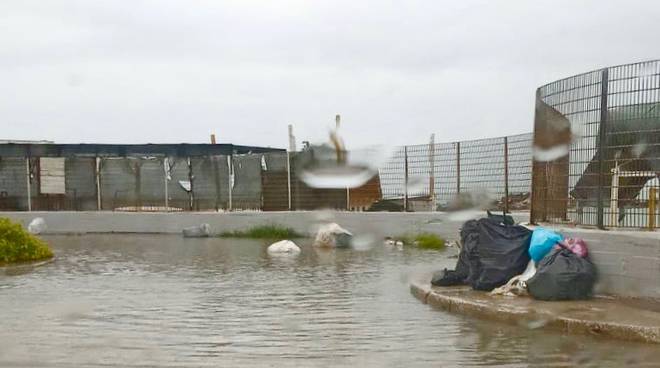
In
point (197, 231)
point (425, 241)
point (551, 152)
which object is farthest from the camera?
point (197, 231)

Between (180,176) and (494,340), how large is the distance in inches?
640

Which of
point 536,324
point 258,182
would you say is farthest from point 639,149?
point 258,182

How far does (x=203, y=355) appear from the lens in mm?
6078

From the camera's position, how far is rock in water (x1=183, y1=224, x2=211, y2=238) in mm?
19594

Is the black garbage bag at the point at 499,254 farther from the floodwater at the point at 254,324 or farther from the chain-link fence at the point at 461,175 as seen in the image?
the chain-link fence at the point at 461,175

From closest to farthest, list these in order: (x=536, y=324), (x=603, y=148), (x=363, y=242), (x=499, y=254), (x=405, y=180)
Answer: (x=536, y=324)
(x=499, y=254)
(x=603, y=148)
(x=363, y=242)
(x=405, y=180)

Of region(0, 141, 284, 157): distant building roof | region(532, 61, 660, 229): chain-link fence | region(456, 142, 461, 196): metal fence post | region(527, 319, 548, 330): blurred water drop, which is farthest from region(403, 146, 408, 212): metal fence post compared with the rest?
region(527, 319, 548, 330): blurred water drop

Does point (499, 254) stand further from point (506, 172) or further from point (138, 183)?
A: point (138, 183)

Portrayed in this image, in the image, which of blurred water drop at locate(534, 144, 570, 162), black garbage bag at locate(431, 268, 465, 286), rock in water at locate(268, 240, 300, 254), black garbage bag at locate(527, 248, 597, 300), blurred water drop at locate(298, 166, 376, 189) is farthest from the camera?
blurred water drop at locate(298, 166, 376, 189)

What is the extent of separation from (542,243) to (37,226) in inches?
698

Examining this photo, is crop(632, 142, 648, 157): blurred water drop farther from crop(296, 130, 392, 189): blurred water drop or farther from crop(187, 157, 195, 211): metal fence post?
crop(187, 157, 195, 211): metal fence post

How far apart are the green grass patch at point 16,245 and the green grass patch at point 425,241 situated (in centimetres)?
842

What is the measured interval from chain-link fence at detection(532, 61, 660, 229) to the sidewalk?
1401mm

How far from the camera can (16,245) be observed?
12711 mm
